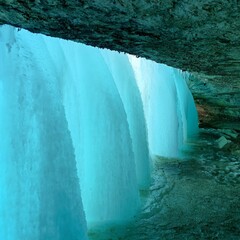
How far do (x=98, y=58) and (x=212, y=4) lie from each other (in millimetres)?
2927

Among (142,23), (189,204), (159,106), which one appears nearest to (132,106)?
(189,204)

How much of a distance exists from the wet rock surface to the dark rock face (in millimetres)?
1769

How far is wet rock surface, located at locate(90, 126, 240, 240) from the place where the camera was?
3.29m

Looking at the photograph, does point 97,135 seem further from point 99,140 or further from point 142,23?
point 142,23

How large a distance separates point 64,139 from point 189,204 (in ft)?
6.70

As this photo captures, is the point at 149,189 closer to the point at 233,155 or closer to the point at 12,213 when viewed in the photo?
the point at 12,213

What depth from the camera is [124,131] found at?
4016 mm

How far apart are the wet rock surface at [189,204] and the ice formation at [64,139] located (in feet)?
0.88

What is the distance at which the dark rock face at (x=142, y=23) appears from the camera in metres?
1.37

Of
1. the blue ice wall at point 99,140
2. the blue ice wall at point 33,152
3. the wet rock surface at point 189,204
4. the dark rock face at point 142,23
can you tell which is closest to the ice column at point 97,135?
the blue ice wall at point 99,140

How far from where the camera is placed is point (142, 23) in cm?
159

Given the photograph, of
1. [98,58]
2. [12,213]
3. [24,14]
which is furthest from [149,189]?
[24,14]

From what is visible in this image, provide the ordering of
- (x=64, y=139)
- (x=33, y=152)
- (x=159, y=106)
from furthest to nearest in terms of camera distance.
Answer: (x=159, y=106) → (x=64, y=139) → (x=33, y=152)

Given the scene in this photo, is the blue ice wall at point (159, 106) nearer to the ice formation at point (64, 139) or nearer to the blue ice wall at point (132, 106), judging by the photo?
the blue ice wall at point (132, 106)
